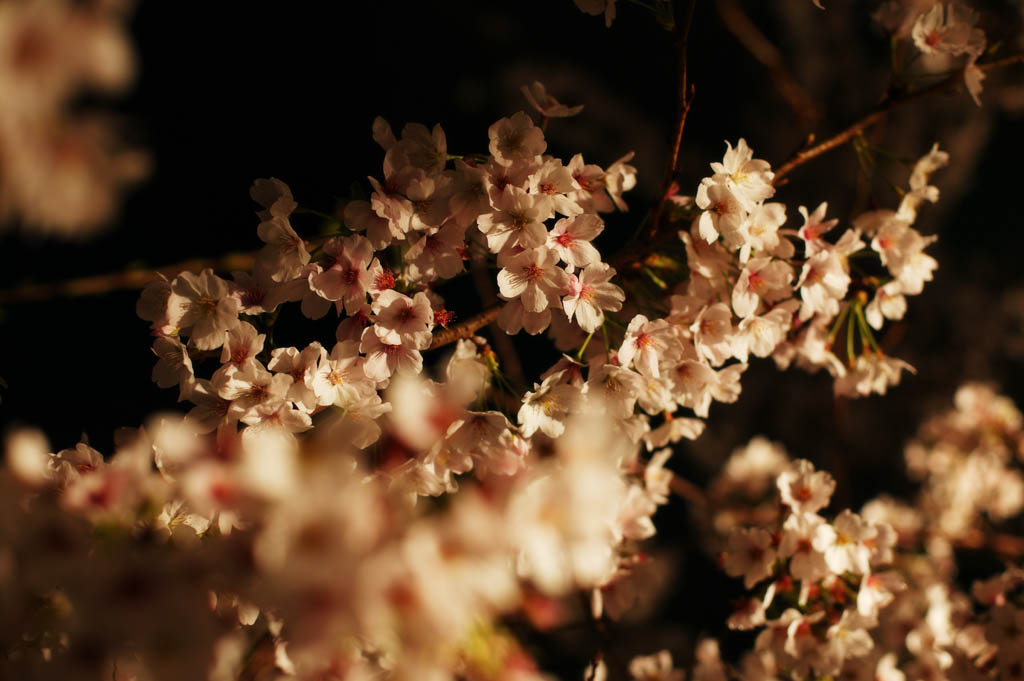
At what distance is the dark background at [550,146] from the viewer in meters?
1.58

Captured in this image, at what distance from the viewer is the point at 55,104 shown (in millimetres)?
390

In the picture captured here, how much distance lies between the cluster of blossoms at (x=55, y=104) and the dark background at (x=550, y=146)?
0.84m

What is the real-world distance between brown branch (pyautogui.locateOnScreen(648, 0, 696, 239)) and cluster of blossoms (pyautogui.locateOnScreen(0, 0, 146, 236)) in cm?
62

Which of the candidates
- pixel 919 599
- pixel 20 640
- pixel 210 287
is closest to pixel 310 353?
pixel 210 287

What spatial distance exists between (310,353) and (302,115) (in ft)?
3.96

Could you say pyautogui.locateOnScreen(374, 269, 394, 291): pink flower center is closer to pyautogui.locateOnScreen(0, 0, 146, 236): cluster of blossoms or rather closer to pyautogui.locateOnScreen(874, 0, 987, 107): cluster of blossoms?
pyautogui.locateOnScreen(0, 0, 146, 236): cluster of blossoms

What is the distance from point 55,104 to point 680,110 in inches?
26.8

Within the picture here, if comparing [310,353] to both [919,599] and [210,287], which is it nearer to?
[210,287]

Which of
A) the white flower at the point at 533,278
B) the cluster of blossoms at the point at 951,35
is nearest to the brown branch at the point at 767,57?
the cluster of blossoms at the point at 951,35

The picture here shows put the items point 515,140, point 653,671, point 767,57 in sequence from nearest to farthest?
point 515,140 < point 653,671 < point 767,57

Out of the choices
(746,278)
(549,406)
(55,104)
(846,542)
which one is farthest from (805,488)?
(55,104)

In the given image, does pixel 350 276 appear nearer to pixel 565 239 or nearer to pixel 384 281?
pixel 384 281

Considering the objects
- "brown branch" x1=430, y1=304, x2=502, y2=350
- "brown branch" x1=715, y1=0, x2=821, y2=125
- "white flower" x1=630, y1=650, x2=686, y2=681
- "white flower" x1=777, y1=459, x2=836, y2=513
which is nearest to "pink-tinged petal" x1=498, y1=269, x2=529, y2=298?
"brown branch" x1=430, y1=304, x2=502, y2=350

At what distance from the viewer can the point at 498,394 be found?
0.90 m
